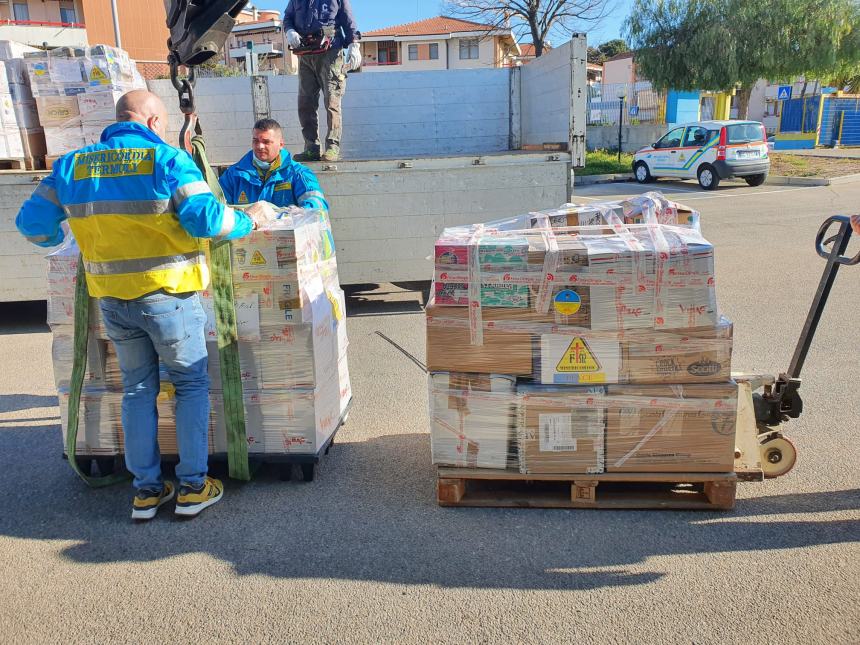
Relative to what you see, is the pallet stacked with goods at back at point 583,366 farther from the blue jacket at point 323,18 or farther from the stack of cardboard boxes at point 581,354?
the blue jacket at point 323,18

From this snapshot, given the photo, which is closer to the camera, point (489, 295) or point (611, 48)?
point (489, 295)

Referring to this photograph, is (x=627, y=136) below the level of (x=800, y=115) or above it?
below

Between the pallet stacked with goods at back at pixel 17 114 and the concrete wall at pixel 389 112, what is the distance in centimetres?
180

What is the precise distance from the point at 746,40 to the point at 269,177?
88.3 feet

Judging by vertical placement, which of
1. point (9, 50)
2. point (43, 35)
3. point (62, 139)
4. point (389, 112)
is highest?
point (43, 35)

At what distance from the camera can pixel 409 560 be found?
329 cm

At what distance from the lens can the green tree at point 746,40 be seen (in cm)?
2631

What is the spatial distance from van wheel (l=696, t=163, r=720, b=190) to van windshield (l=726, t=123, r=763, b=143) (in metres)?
0.89

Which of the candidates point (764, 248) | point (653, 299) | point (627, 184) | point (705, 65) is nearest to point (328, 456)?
point (653, 299)

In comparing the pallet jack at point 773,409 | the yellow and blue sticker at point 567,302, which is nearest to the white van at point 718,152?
the pallet jack at point 773,409

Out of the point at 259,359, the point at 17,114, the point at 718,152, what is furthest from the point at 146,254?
the point at 718,152

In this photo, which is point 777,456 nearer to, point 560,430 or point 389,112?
point 560,430

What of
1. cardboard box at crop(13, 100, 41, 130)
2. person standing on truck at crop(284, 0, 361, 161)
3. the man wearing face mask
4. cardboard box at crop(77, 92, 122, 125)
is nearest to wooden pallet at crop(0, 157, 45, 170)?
cardboard box at crop(13, 100, 41, 130)

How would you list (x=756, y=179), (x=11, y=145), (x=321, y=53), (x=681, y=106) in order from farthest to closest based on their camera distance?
(x=681, y=106) < (x=756, y=179) < (x=11, y=145) < (x=321, y=53)
